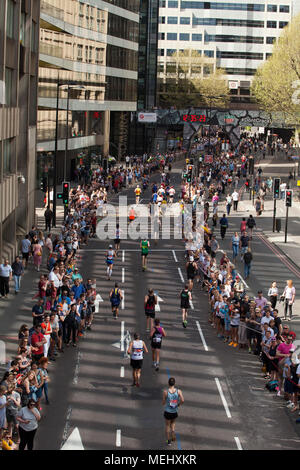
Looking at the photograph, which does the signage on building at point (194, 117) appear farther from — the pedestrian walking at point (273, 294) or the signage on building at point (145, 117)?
the pedestrian walking at point (273, 294)

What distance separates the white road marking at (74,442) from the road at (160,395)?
0.07ft

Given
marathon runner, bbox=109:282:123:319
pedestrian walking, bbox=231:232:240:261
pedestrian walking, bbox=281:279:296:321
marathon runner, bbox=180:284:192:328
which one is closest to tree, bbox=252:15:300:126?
pedestrian walking, bbox=231:232:240:261

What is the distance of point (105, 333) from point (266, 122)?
76.8 meters

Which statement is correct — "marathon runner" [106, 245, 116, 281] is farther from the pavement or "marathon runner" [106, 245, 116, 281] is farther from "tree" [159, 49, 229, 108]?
"tree" [159, 49, 229, 108]

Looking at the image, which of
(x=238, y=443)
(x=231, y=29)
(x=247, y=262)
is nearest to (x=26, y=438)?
(x=238, y=443)

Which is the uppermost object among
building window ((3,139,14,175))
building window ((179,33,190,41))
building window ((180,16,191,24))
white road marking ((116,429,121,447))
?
building window ((180,16,191,24))

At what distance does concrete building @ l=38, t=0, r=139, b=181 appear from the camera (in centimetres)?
6109

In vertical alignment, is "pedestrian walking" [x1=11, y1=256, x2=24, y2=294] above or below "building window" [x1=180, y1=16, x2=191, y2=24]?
below

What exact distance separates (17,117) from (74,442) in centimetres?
2141

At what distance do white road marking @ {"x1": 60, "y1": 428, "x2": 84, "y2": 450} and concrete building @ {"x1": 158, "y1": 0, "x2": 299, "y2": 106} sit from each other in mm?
135031

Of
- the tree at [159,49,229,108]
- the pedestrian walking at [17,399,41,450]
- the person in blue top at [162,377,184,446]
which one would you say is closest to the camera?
the pedestrian walking at [17,399,41,450]

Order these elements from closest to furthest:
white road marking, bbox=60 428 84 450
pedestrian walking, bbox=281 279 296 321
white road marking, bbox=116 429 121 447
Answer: white road marking, bbox=60 428 84 450, white road marking, bbox=116 429 121 447, pedestrian walking, bbox=281 279 296 321

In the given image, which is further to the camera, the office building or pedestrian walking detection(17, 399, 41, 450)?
the office building

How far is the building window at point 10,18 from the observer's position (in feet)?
109
